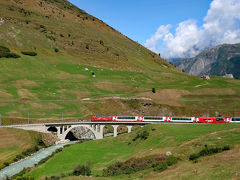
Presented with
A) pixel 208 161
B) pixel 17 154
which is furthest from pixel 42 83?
pixel 208 161

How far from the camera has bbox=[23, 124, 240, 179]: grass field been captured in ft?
108

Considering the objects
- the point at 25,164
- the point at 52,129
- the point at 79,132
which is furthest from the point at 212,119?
the point at 25,164

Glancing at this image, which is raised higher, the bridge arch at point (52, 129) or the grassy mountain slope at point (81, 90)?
the grassy mountain slope at point (81, 90)

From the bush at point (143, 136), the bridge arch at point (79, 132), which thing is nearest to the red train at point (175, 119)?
the bridge arch at point (79, 132)

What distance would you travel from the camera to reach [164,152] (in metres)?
49.0

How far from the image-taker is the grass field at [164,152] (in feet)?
108

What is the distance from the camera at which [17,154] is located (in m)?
73.4

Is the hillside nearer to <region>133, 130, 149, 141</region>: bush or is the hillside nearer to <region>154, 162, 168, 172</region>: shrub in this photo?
<region>133, 130, 149, 141</region>: bush

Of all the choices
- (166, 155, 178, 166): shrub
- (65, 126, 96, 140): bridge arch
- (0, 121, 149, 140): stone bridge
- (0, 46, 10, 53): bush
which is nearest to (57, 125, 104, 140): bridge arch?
(0, 121, 149, 140): stone bridge

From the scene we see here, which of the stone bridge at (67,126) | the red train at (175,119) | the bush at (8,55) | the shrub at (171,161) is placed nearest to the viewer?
the shrub at (171,161)

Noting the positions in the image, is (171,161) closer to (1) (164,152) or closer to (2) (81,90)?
(1) (164,152)

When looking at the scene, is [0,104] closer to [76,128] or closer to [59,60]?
[76,128]

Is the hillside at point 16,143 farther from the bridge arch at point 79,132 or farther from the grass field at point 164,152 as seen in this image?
the bridge arch at point 79,132

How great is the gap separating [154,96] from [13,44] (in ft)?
352
